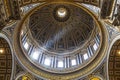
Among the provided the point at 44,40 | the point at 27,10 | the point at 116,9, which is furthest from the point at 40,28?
the point at 116,9

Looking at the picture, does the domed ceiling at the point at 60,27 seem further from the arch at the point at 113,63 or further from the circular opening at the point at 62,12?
the arch at the point at 113,63

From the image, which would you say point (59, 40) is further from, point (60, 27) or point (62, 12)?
point (62, 12)

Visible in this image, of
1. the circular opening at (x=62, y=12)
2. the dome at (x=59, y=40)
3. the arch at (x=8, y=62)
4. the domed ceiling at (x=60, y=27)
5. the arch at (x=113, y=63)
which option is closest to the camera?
the arch at (x=113, y=63)

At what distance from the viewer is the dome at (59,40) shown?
23.4 meters

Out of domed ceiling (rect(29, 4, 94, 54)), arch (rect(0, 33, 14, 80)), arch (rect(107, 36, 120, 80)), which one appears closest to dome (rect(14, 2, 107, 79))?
Answer: domed ceiling (rect(29, 4, 94, 54))

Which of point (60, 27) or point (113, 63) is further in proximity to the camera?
point (60, 27)

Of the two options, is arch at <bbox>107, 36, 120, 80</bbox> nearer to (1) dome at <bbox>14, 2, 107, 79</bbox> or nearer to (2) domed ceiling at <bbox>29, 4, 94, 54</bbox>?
(1) dome at <bbox>14, 2, 107, 79</bbox>

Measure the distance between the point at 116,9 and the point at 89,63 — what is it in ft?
29.6

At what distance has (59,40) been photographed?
93.9ft

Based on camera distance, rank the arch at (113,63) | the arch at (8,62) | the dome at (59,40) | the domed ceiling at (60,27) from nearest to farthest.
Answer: the arch at (113,63), the arch at (8,62), the dome at (59,40), the domed ceiling at (60,27)

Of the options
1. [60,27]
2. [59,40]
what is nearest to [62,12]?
[60,27]

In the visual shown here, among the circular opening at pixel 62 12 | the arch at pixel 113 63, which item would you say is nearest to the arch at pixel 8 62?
the circular opening at pixel 62 12

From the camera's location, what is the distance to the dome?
2342 centimetres

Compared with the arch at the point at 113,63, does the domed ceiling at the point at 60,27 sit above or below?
above
